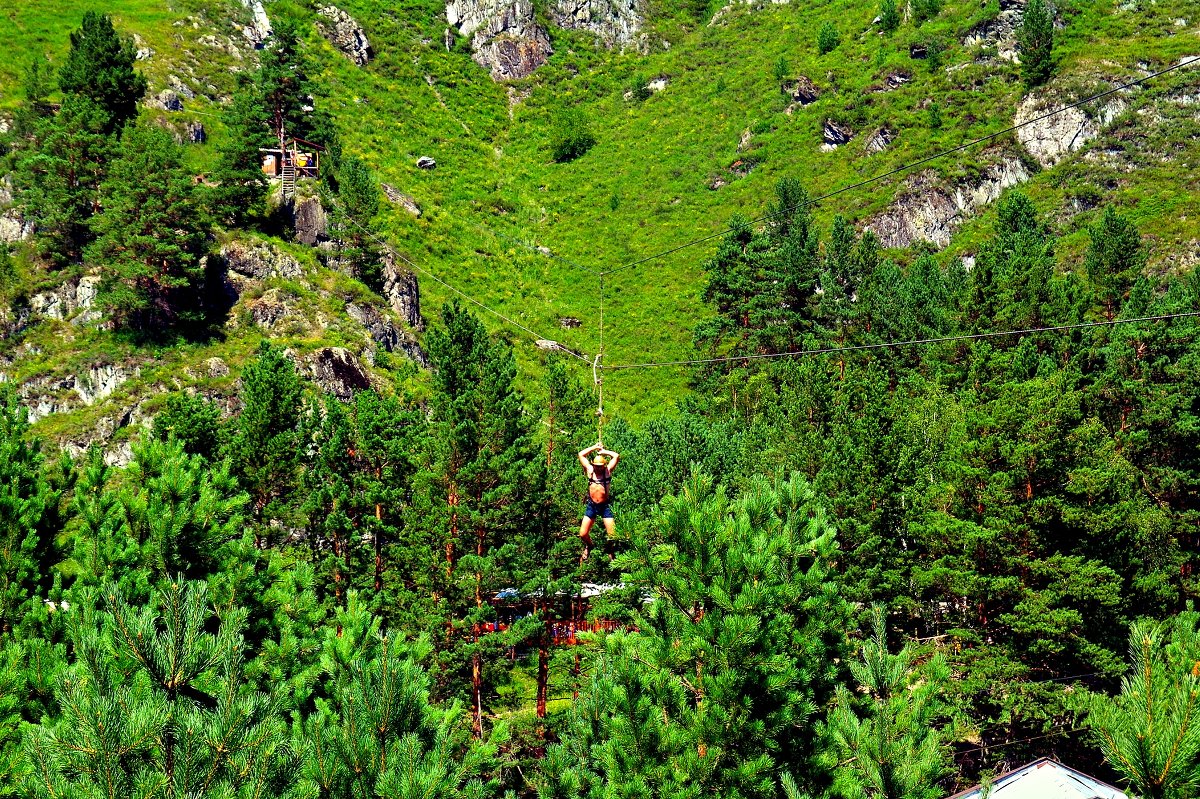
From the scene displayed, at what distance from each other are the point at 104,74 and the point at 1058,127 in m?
76.6

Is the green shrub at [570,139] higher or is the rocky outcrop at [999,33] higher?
the rocky outcrop at [999,33]

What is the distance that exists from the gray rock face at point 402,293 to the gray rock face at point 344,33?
4811 centimetres

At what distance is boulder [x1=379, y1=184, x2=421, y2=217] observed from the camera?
68.0 meters

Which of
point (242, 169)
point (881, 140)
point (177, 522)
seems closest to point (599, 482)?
point (177, 522)

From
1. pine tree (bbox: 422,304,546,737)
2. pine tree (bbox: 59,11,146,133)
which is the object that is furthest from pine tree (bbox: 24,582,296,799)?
pine tree (bbox: 59,11,146,133)

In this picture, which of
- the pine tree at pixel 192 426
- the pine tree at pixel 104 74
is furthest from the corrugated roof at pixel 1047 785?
the pine tree at pixel 104 74

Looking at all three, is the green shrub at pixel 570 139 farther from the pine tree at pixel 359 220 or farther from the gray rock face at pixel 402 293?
the gray rock face at pixel 402 293

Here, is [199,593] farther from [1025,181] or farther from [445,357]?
[1025,181]

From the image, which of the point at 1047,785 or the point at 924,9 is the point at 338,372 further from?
the point at 924,9

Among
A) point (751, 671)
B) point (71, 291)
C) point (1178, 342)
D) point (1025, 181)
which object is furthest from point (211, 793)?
point (1025, 181)

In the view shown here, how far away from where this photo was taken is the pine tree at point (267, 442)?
85.3 feet

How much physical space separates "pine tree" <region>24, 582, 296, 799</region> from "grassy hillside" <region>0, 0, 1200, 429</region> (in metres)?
40.8

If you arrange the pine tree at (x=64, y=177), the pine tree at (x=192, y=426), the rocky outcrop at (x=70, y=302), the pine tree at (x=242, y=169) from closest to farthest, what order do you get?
the pine tree at (x=192, y=426)
the rocky outcrop at (x=70, y=302)
the pine tree at (x=64, y=177)
the pine tree at (x=242, y=169)

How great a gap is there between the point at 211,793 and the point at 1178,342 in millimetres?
34805
